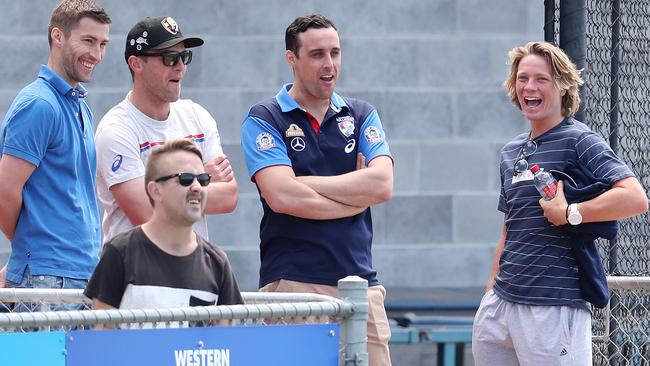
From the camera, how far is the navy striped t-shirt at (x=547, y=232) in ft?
14.5

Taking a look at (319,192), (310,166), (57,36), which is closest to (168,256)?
(319,192)

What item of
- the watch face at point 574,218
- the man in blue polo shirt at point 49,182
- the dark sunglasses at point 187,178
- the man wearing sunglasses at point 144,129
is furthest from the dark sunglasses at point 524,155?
the man in blue polo shirt at point 49,182

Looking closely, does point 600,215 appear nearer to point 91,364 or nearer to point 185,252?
point 185,252

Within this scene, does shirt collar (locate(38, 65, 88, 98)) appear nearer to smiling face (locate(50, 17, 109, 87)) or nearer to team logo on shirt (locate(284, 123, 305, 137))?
smiling face (locate(50, 17, 109, 87))

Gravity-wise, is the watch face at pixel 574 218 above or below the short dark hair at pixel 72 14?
below

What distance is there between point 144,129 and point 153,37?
336mm

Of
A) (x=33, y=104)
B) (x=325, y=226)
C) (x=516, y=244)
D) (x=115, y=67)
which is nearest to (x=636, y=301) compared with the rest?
(x=516, y=244)

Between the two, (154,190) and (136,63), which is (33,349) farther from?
(136,63)

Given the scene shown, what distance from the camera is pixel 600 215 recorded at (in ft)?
14.3

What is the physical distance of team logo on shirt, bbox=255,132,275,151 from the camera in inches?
189

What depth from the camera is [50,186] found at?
452 centimetres

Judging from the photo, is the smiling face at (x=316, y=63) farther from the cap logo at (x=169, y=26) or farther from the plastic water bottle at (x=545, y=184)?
the plastic water bottle at (x=545, y=184)

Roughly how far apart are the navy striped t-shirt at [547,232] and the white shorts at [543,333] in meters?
0.03

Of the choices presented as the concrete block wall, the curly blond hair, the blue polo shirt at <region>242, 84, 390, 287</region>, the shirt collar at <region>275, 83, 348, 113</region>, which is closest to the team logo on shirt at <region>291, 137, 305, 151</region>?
the blue polo shirt at <region>242, 84, 390, 287</region>
